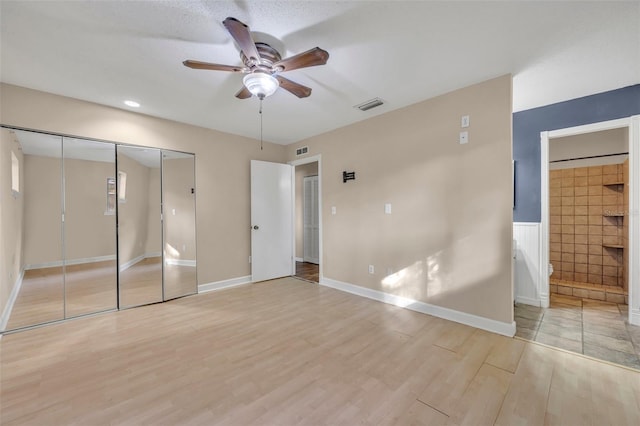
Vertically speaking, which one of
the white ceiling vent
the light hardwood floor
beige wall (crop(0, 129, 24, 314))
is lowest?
the light hardwood floor

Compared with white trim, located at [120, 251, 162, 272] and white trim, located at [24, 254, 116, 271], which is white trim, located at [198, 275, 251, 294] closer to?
white trim, located at [120, 251, 162, 272]

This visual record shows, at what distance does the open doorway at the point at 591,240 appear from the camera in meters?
2.55

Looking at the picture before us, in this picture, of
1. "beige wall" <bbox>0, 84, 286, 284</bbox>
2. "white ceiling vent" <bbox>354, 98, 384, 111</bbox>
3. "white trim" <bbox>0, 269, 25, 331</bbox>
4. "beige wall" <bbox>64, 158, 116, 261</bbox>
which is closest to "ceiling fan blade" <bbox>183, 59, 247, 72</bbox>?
"white ceiling vent" <bbox>354, 98, 384, 111</bbox>

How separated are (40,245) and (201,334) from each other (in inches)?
83.2

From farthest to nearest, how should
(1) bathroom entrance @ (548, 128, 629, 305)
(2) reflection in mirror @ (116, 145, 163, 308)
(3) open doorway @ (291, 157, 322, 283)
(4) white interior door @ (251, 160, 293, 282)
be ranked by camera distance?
(3) open doorway @ (291, 157, 322, 283) < (4) white interior door @ (251, 160, 293, 282) < (1) bathroom entrance @ (548, 128, 629, 305) < (2) reflection in mirror @ (116, 145, 163, 308)

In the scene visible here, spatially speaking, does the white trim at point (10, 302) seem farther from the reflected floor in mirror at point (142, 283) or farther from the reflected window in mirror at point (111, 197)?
the reflected window in mirror at point (111, 197)

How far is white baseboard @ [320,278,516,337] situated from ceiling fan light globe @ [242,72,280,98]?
9.30 feet

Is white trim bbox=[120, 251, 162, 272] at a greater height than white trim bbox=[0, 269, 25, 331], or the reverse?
white trim bbox=[120, 251, 162, 272]

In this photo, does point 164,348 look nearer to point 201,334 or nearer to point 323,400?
point 201,334

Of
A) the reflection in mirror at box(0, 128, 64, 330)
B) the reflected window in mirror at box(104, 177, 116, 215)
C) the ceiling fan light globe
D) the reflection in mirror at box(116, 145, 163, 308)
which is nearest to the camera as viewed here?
the ceiling fan light globe

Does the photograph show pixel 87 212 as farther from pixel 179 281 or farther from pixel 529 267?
pixel 529 267

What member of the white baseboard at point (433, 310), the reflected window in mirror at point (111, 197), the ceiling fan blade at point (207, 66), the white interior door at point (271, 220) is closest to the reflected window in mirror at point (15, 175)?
the reflected window in mirror at point (111, 197)

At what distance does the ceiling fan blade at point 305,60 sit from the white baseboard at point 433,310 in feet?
9.20

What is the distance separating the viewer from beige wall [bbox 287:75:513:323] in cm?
250
